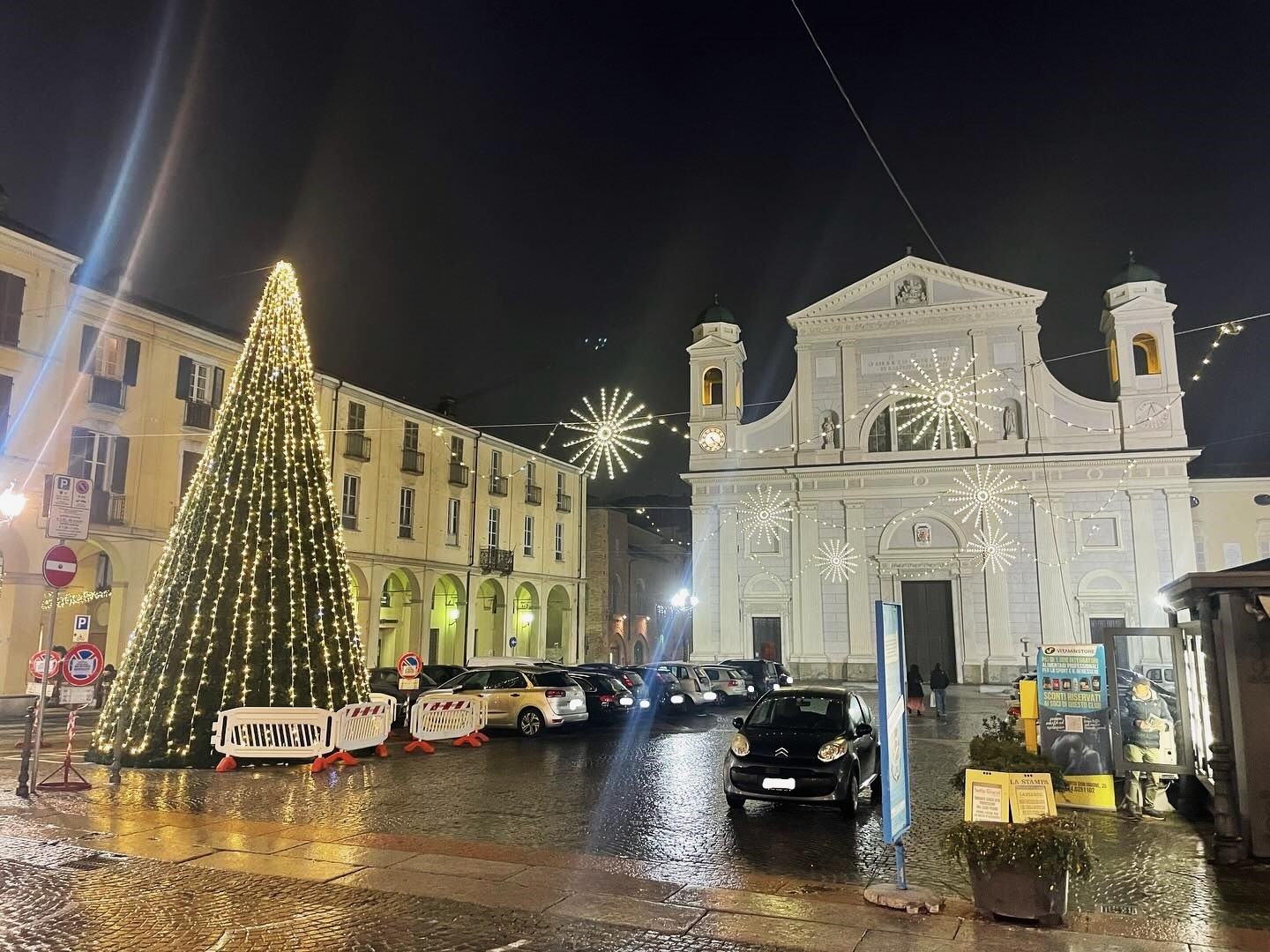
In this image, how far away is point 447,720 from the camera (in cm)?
1619

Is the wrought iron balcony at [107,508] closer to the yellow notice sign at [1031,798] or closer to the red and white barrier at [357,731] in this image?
the red and white barrier at [357,731]

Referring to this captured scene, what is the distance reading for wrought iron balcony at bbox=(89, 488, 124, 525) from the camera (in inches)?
992

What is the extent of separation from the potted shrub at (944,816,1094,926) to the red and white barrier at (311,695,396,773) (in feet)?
31.6

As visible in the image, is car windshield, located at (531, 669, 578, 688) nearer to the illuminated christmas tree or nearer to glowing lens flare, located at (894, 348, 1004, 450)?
the illuminated christmas tree

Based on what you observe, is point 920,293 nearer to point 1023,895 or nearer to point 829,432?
point 829,432

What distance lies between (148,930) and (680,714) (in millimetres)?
18228

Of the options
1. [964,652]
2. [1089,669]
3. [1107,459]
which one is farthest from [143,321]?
[1107,459]

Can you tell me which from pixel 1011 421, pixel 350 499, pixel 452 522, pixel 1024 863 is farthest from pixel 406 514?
pixel 1024 863

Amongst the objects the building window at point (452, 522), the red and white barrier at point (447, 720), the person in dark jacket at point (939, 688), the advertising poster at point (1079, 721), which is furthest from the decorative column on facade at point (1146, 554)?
→ the building window at point (452, 522)

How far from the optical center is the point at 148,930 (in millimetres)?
5945

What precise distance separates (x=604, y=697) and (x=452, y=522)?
20104 millimetres

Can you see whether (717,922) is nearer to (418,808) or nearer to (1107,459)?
(418,808)

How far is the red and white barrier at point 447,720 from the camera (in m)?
15.5

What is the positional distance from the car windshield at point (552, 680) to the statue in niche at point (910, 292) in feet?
84.8
